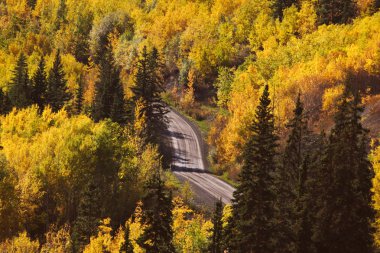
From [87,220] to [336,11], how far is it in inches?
2713

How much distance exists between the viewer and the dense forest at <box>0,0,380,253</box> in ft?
97.6

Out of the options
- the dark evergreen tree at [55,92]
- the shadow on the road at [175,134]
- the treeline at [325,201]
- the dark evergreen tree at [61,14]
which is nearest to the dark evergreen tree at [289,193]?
the treeline at [325,201]

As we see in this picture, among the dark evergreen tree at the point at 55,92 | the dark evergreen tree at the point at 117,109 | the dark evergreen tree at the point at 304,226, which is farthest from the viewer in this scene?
the dark evergreen tree at the point at 55,92

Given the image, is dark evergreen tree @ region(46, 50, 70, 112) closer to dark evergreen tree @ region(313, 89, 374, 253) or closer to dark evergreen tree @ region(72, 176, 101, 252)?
dark evergreen tree @ region(72, 176, 101, 252)

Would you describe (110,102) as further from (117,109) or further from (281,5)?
(281,5)

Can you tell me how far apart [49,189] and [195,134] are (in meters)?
41.0

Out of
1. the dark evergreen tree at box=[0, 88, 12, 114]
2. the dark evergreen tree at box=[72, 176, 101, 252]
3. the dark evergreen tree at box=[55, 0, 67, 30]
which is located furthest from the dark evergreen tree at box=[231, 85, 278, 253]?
the dark evergreen tree at box=[55, 0, 67, 30]

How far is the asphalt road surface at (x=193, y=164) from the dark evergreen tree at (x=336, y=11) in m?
34.4

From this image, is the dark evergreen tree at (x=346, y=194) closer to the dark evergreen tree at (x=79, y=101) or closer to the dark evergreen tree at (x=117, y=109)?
the dark evergreen tree at (x=117, y=109)

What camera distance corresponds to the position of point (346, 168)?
29.1 meters

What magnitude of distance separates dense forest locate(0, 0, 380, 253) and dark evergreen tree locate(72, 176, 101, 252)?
0.15 meters

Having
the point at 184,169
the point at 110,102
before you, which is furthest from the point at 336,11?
the point at 110,102

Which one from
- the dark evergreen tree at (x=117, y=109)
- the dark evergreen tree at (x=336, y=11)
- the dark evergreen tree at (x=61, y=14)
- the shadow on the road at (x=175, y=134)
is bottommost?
the shadow on the road at (x=175, y=134)

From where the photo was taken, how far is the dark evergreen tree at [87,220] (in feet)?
142
